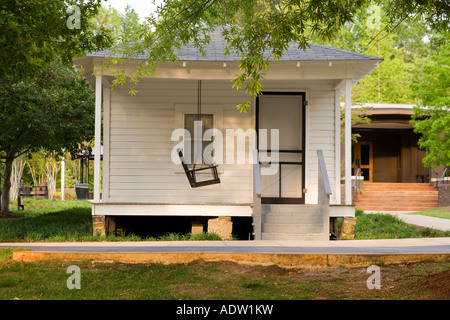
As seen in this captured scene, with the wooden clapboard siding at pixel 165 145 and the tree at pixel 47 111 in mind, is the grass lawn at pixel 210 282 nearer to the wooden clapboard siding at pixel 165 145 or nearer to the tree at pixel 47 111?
the wooden clapboard siding at pixel 165 145

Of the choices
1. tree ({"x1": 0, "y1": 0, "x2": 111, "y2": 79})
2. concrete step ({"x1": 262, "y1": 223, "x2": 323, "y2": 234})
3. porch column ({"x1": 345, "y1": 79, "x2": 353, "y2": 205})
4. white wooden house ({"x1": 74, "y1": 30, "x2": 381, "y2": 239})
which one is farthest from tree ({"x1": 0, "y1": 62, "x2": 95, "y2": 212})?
porch column ({"x1": 345, "y1": 79, "x2": 353, "y2": 205})

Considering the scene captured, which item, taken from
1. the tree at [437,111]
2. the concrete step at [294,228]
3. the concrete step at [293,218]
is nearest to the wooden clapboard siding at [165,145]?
the concrete step at [293,218]

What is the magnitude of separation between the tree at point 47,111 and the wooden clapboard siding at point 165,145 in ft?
8.57

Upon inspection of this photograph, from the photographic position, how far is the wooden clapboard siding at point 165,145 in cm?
1300

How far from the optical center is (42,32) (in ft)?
29.8

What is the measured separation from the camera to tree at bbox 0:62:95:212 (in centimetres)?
1445

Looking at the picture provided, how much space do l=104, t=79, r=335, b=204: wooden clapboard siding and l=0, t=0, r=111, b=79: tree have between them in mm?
3330

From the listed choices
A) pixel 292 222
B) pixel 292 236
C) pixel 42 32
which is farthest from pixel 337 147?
pixel 42 32

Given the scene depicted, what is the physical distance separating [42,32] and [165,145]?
462 centimetres

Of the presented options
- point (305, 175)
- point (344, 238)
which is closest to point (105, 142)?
point (305, 175)
